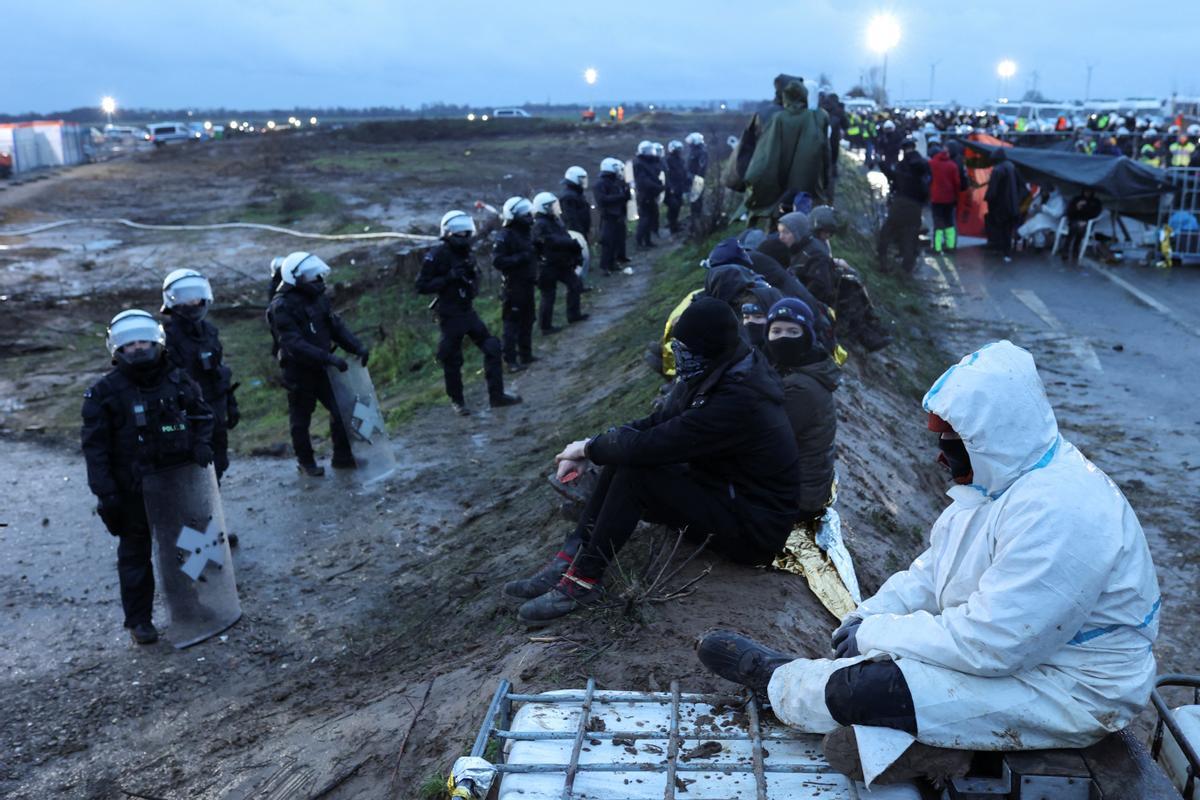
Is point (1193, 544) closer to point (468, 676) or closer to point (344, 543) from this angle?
point (468, 676)

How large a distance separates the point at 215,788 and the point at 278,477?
5.53m

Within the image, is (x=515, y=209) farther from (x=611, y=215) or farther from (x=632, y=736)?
(x=632, y=736)

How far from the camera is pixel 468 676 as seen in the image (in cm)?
532

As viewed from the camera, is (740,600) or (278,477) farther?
(278,477)

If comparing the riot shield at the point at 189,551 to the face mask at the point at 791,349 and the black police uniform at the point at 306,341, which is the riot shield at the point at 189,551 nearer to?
the black police uniform at the point at 306,341

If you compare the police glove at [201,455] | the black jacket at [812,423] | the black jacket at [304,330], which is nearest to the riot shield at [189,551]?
the police glove at [201,455]

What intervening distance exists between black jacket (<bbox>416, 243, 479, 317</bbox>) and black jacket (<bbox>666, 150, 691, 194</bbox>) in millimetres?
13356

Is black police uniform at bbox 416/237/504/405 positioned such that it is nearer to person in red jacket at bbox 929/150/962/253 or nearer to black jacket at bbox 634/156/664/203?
black jacket at bbox 634/156/664/203

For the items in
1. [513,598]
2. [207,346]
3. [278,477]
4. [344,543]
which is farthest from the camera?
[278,477]

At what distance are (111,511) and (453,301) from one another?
500 cm

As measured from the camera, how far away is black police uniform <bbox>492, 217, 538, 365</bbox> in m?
12.6

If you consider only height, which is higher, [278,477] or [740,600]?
[740,600]

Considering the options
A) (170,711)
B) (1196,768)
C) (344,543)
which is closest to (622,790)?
(1196,768)

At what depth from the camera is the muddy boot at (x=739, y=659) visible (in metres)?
3.98
